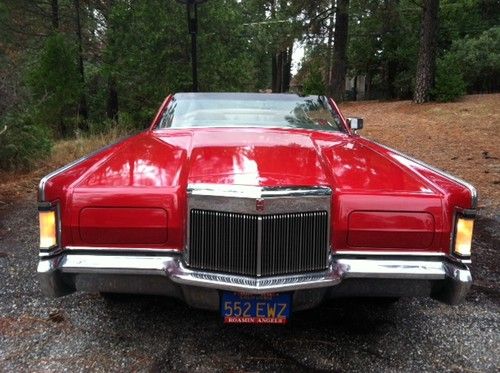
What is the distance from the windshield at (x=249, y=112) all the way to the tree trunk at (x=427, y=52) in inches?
567

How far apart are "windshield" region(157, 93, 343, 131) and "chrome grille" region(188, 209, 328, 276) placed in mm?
1749

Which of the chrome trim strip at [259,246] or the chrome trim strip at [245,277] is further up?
the chrome trim strip at [259,246]

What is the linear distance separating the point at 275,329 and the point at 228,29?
36.3 ft

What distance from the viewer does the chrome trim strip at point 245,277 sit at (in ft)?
7.95

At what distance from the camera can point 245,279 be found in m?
2.44

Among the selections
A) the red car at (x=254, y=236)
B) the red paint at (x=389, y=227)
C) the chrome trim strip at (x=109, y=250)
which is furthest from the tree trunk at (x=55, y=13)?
the red paint at (x=389, y=227)

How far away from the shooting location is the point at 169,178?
104 inches

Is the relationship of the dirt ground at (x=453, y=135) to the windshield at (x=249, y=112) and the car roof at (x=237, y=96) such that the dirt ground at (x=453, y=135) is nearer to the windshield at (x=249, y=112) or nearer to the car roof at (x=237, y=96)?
the windshield at (x=249, y=112)

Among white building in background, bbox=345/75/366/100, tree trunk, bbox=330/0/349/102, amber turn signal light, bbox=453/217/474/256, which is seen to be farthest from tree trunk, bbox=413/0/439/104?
amber turn signal light, bbox=453/217/474/256

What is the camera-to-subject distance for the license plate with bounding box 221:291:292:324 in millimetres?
2543

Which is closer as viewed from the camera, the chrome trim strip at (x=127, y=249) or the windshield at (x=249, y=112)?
the chrome trim strip at (x=127, y=249)

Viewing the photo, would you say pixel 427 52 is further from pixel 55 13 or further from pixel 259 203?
pixel 259 203

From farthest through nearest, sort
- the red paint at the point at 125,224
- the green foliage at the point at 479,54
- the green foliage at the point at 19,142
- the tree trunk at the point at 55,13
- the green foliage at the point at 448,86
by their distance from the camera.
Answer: the green foliage at the point at 479,54 < the green foliage at the point at 448,86 < the tree trunk at the point at 55,13 < the green foliage at the point at 19,142 < the red paint at the point at 125,224

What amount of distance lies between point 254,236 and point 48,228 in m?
1.06
